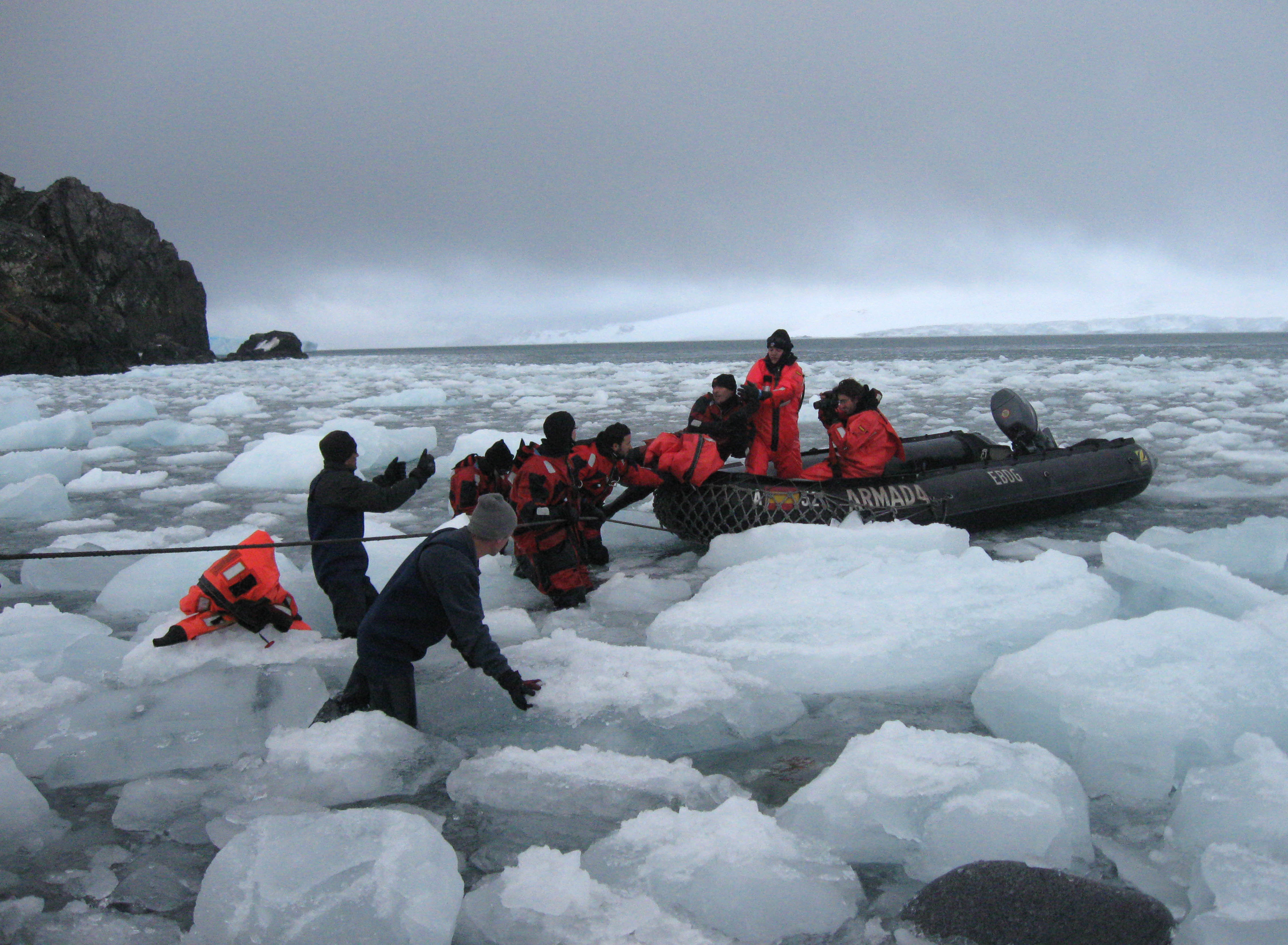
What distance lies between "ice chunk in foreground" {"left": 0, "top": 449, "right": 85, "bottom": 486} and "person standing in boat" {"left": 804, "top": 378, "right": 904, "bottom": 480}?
7492 millimetres

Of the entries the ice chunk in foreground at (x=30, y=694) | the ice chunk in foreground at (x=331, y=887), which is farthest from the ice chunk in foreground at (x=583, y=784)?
the ice chunk in foreground at (x=30, y=694)

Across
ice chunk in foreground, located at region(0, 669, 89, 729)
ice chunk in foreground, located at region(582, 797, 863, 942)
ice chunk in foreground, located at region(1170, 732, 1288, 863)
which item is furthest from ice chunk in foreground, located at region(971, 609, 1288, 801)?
ice chunk in foreground, located at region(0, 669, 89, 729)

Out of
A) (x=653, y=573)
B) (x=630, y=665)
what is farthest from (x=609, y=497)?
(x=630, y=665)

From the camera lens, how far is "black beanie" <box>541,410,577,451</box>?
15.9 ft

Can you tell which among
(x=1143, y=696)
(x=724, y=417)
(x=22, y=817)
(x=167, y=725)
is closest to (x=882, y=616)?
(x=1143, y=696)

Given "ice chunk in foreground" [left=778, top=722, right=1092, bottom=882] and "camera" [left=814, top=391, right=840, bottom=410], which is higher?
"camera" [left=814, top=391, right=840, bottom=410]

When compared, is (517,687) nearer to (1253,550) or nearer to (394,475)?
(394,475)

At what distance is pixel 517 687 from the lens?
3105 mm

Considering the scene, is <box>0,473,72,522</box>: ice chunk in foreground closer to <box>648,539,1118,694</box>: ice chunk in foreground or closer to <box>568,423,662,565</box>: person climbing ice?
<box>568,423,662,565</box>: person climbing ice

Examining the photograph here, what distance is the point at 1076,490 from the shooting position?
700 cm

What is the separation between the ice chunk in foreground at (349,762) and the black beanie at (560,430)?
6.67 ft

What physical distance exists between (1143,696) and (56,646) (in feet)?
14.8

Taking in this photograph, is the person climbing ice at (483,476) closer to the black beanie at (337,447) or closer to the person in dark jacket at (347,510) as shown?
the person in dark jacket at (347,510)

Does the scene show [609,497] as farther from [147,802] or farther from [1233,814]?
[1233,814]
